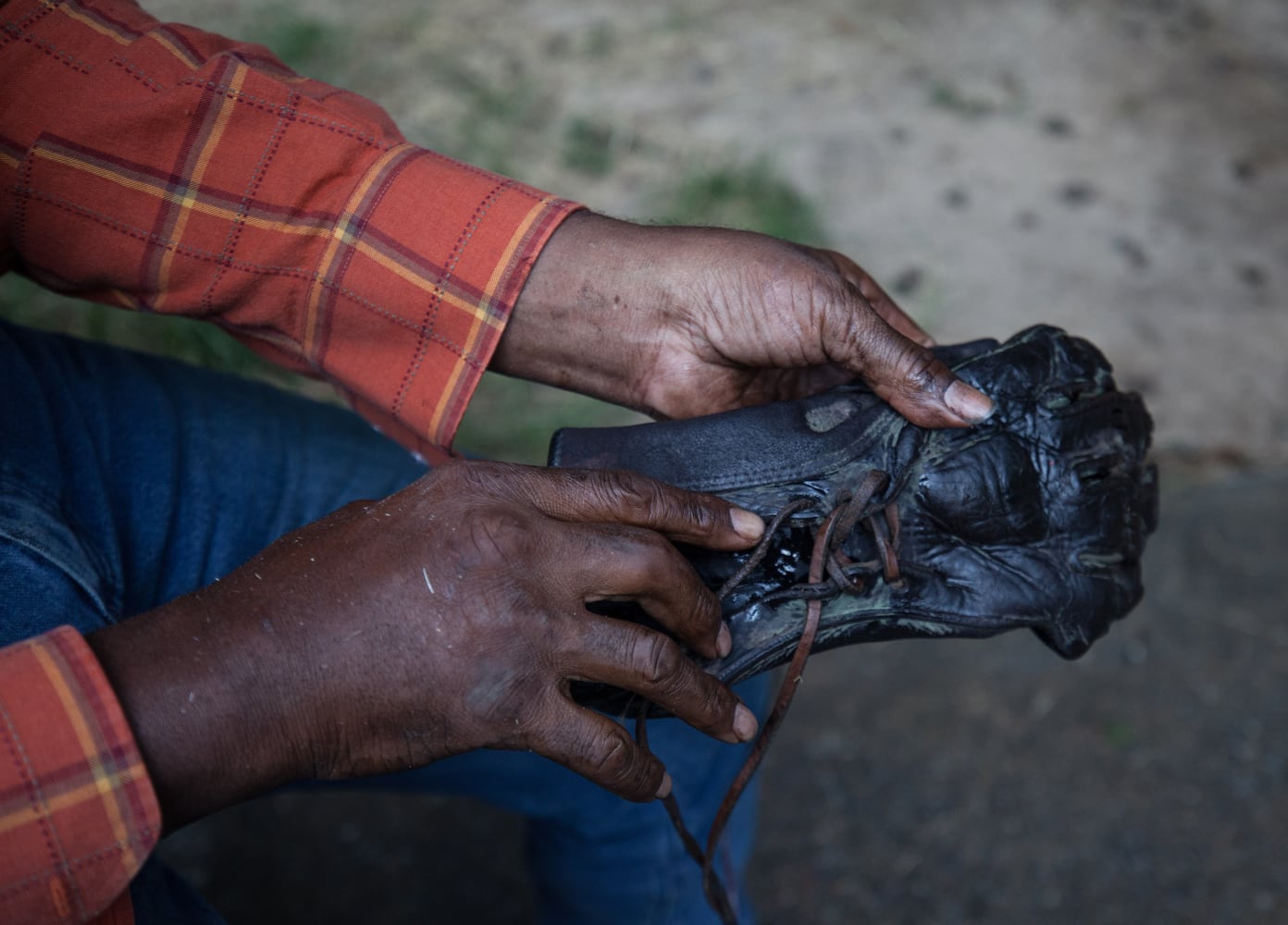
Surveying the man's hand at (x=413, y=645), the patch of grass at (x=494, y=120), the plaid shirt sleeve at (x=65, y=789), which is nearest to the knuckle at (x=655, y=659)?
the man's hand at (x=413, y=645)

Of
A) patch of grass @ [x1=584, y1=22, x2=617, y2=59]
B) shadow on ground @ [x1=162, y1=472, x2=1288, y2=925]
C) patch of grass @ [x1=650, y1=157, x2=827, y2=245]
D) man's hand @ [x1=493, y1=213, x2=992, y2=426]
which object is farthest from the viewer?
patch of grass @ [x1=584, y1=22, x2=617, y2=59]

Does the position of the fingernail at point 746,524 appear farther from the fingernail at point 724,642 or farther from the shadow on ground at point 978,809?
the shadow on ground at point 978,809

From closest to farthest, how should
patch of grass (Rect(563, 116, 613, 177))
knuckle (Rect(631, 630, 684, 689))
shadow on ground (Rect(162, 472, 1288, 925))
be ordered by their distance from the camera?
knuckle (Rect(631, 630, 684, 689)) < shadow on ground (Rect(162, 472, 1288, 925)) < patch of grass (Rect(563, 116, 613, 177))

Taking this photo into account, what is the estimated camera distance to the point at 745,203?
9.56ft

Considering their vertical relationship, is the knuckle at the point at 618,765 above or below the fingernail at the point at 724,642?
below

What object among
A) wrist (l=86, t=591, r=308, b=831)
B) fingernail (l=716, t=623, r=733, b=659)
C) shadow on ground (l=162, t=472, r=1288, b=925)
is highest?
wrist (l=86, t=591, r=308, b=831)

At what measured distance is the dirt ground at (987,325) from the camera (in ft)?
6.51

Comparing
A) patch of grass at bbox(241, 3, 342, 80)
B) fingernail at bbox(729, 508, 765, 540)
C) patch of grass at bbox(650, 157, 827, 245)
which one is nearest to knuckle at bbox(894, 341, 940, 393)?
fingernail at bbox(729, 508, 765, 540)

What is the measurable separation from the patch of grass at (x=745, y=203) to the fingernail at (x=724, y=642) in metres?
1.89

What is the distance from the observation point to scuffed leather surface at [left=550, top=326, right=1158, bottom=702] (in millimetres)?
1188

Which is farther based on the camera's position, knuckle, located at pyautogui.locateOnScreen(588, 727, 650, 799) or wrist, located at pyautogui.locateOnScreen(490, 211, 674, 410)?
wrist, located at pyautogui.locateOnScreen(490, 211, 674, 410)

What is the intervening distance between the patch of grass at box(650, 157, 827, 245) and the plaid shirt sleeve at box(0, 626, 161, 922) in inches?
88.3

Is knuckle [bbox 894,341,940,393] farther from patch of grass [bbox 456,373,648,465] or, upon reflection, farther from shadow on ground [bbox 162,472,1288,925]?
patch of grass [bbox 456,373,648,465]

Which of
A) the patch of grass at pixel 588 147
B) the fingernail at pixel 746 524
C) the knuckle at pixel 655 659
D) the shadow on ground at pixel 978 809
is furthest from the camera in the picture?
the patch of grass at pixel 588 147
